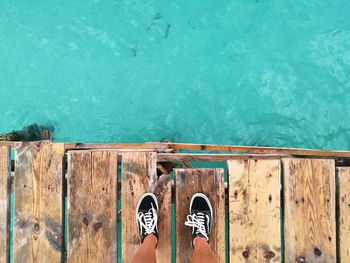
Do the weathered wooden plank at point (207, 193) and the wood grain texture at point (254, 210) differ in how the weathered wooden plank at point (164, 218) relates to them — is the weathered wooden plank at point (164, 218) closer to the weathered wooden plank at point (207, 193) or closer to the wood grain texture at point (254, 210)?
the weathered wooden plank at point (207, 193)

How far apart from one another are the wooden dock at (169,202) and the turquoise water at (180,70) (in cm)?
126

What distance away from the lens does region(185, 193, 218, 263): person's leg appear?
2312 millimetres

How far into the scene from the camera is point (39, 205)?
102 inches

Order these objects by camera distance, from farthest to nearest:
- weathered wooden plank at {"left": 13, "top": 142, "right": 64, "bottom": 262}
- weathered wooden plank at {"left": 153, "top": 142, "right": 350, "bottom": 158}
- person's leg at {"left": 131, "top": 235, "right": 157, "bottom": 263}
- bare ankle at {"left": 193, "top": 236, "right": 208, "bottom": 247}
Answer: weathered wooden plank at {"left": 153, "top": 142, "right": 350, "bottom": 158} < weathered wooden plank at {"left": 13, "top": 142, "right": 64, "bottom": 262} < bare ankle at {"left": 193, "top": 236, "right": 208, "bottom": 247} < person's leg at {"left": 131, "top": 235, "right": 157, "bottom": 263}

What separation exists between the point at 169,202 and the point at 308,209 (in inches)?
41.2

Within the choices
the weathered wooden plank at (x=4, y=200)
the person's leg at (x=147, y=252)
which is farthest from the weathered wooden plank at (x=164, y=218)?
the weathered wooden plank at (x=4, y=200)

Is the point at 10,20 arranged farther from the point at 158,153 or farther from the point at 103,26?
the point at 158,153

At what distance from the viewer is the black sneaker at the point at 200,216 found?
2414 mm

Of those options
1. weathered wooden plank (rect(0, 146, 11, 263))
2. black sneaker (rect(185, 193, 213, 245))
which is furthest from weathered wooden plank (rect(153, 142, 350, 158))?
weathered wooden plank (rect(0, 146, 11, 263))

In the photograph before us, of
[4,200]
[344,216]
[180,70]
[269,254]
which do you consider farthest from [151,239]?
[180,70]

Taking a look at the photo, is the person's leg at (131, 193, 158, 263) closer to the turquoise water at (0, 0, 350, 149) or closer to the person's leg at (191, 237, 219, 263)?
the person's leg at (191, 237, 219, 263)

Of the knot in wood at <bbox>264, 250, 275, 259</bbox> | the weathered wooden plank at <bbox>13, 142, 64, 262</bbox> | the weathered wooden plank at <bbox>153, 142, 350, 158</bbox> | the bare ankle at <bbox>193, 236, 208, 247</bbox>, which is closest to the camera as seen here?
the bare ankle at <bbox>193, 236, 208, 247</bbox>

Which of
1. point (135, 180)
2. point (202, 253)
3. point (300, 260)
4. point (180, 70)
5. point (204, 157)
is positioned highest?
point (180, 70)

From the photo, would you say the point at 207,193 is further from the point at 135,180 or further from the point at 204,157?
the point at 135,180
